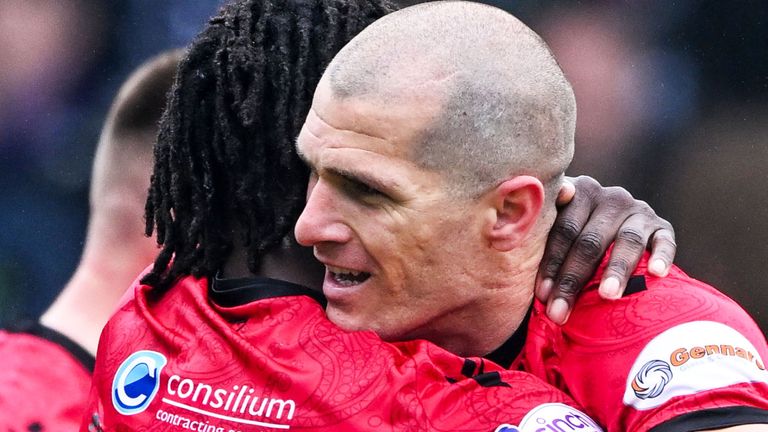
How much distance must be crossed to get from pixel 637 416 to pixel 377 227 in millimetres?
549

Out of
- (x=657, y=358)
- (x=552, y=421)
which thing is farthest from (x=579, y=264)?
(x=552, y=421)

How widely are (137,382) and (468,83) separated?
798 mm

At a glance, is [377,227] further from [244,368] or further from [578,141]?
[578,141]

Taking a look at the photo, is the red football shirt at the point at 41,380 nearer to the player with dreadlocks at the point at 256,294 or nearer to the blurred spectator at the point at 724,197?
the player with dreadlocks at the point at 256,294

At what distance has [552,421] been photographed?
1.74 metres

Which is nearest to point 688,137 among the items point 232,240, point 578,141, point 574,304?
point 578,141

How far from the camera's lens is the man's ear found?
1.88m

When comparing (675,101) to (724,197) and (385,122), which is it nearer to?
(724,197)

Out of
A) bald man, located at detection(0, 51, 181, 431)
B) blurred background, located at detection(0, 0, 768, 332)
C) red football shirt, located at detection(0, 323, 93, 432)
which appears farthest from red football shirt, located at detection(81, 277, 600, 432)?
blurred background, located at detection(0, 0, 768, 332)

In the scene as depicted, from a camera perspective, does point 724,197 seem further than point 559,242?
Yes

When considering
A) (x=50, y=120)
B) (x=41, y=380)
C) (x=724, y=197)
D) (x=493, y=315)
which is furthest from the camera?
(x=724, y=197)

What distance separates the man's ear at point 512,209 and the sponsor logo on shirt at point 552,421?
1.05 ft

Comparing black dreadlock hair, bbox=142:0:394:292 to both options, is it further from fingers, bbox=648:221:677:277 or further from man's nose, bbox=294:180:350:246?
fingers, bbox=648:221:677:277

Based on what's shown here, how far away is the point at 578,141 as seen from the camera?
4.02 metres
